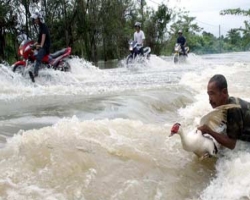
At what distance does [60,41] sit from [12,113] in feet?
56.2

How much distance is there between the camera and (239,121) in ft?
12.1

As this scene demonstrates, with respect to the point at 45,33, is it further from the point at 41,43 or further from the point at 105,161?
the point at 105,161

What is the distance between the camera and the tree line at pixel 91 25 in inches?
779

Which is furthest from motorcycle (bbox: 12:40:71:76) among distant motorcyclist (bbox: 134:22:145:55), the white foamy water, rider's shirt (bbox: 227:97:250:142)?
rider's shirt (bbox: 227:97:250:142)

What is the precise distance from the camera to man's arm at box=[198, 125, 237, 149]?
3.68 meters

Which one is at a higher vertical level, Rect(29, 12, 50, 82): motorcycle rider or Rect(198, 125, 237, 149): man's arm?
Rect(29, 12, 50, 82): motorcycle rider

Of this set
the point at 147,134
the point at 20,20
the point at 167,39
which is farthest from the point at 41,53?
the point at 167,39

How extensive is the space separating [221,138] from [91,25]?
867 inches

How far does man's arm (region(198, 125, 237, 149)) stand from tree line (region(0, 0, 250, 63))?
10766 millimetres

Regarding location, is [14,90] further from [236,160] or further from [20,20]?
[20,20]

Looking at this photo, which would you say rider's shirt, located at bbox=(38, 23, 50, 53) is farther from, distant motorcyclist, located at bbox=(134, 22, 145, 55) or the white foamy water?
distant motorcyclist, located at bbox=(134, 22, 145, 55)

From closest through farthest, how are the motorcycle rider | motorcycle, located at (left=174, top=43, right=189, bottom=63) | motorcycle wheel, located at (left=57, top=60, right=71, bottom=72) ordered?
the motorcycle rider
motorcycle wheel, located at (left=57, top=60, right=71, bottom=72)
motorcycle, located at (left=174, top=43, right=189, bottom=63)

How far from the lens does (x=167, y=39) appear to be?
119 feet

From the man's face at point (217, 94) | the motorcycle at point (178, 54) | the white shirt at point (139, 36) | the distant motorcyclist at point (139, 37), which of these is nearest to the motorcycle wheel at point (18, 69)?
the distant motorcyclist at point (139, 37)
